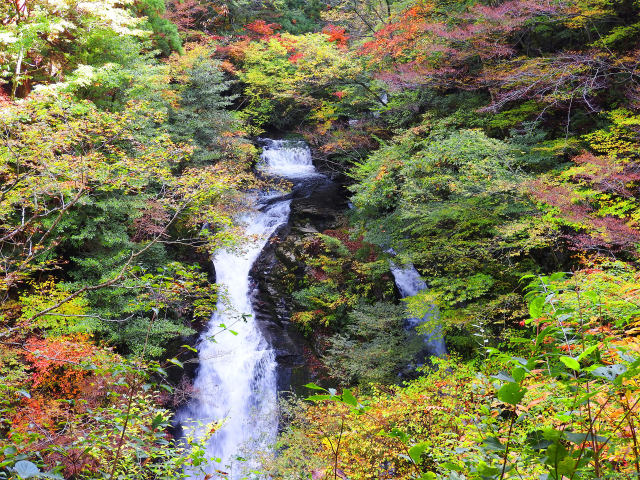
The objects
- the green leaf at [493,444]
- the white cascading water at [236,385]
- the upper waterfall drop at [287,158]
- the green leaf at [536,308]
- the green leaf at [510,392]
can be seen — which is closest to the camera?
the green leaf at [510,392]

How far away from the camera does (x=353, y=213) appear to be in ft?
47.3

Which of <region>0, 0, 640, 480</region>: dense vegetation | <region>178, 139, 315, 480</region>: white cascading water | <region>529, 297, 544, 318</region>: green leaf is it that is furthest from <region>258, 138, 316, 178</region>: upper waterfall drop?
<region>529, 297, 544, 318</region>: green leaf

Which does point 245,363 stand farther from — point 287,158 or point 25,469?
point 287,158

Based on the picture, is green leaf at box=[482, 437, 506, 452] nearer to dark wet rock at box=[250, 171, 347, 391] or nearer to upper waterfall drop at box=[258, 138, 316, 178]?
dark wet rock at box=[250, 171, 347, 391]

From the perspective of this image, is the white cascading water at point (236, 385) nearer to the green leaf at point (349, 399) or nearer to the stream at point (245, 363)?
the stream at point (245, 363)

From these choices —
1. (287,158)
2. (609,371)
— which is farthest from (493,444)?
(287,158)

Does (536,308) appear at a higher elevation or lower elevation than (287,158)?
higher

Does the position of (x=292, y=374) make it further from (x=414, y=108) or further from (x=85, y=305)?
(x=414, y=108)

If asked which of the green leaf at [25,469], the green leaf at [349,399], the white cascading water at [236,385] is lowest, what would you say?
the white cascading water at [236,385]

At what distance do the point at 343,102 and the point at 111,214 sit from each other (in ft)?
32.7

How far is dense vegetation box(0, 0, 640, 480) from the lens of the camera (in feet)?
16.6

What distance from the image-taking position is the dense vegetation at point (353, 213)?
16.6ft

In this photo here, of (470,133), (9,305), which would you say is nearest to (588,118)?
(470,133)

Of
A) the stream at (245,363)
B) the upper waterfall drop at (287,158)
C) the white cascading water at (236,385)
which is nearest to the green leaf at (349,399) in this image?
the stream at (245,363)
